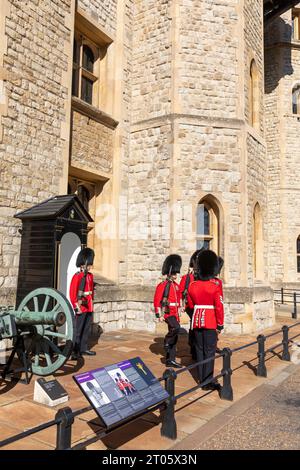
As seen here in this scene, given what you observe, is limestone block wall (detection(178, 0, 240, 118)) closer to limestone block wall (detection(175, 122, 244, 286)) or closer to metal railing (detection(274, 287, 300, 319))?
limestone block wall (detection(175, 122, 244, 286))

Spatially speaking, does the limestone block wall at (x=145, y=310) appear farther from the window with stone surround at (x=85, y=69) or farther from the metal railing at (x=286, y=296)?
the metal railing at (x=286, y=296)

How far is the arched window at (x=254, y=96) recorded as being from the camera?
11.6 m

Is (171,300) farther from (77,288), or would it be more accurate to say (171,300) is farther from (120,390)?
(120,390)

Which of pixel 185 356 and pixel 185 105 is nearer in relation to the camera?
pixel 185 356

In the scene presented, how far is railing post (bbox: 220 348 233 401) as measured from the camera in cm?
474

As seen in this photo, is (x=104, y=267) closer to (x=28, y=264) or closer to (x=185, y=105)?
(x=28, y=264)

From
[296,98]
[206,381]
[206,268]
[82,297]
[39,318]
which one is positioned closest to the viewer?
[206,381]

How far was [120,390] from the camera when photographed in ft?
11.4

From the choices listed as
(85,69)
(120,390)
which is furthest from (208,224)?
(120,390)

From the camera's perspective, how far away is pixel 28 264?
6.85m

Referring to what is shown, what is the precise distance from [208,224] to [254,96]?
423 centimetres
